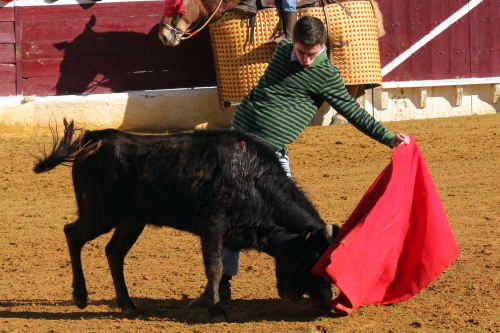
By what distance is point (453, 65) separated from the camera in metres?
11.7

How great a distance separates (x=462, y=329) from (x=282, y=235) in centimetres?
103

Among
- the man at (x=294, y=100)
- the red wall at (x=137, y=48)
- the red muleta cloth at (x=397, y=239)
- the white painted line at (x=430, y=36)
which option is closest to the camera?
the red muleta cloth at (x=397, y=239)

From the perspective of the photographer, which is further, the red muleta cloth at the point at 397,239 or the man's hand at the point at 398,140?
the man's hand at the point at 398,140

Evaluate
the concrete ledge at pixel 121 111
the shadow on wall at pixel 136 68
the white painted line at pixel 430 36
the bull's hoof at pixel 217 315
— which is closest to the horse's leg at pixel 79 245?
the bull's hoof at pixel 217 315

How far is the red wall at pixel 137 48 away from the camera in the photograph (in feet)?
33.8

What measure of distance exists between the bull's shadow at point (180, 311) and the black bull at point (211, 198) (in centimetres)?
10

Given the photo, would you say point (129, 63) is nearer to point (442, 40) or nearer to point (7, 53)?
point (7, 53)

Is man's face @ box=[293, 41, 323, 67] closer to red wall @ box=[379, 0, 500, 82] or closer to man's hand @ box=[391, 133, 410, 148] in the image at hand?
man's hand @ box=[391, 133, 410, 148]

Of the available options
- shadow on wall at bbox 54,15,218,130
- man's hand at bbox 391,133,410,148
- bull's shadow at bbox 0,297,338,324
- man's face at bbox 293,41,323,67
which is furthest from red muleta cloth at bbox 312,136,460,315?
shadow on wall at bbox 54,15,218,130

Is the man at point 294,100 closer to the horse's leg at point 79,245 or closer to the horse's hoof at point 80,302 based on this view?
the horse's leg at point 79,245

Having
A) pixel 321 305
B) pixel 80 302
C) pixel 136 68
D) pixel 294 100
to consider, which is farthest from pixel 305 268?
pixel 136 68

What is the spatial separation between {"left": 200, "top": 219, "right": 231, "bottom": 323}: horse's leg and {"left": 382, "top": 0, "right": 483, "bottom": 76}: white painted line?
7.65 metres

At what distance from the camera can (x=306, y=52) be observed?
13.7 ft

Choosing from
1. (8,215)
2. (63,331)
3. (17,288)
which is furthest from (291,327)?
(8,215)
